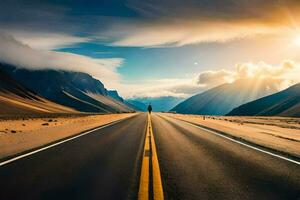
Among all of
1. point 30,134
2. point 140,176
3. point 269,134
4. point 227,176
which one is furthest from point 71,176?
point 269,134

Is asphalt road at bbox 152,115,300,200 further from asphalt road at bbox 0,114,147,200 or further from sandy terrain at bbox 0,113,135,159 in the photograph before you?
sandy terrain at bbox 0,113,135,159

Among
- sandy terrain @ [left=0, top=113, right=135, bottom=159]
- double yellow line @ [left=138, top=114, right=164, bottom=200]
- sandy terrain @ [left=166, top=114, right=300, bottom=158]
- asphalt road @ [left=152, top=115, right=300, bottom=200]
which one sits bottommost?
sandy terrain @ [left=0, top=113, right=135, bottom=159]

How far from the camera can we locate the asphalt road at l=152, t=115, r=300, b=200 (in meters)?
6.35

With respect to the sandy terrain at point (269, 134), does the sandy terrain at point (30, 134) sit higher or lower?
lower

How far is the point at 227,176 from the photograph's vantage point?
7906 mm

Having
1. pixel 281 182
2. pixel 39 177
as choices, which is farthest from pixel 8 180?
pixel 281 182

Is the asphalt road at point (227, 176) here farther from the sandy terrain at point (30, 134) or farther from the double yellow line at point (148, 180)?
the sandy terrain at point (30, 134)

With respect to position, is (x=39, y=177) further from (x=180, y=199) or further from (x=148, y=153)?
(x=148, y=153)

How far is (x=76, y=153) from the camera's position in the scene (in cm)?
1148

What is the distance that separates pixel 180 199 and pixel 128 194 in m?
1.01

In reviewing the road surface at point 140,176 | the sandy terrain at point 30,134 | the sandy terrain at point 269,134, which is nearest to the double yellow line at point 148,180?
the road surface at point 140,176

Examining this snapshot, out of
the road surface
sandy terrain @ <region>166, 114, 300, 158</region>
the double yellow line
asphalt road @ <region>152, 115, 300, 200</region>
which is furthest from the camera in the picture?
sandy terrain @ <region>166, 114, 300, 158</region>

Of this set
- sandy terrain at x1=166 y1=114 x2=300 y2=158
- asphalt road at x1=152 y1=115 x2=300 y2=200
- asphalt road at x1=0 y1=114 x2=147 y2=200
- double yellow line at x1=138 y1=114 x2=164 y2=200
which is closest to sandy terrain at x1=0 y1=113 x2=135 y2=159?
asphalt road at x1=0 y1=114 x2=147 y2=200

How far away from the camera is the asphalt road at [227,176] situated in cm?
635
